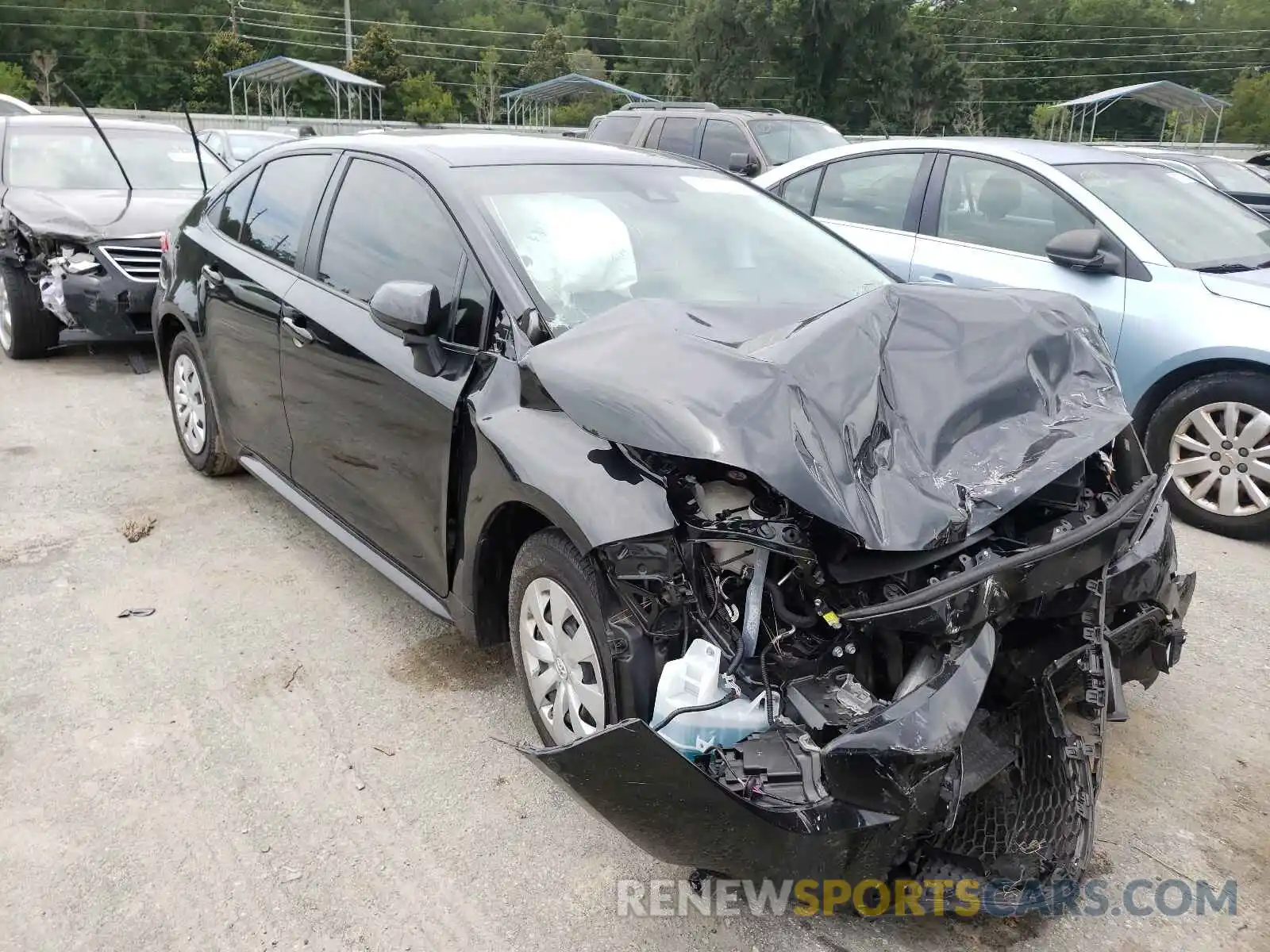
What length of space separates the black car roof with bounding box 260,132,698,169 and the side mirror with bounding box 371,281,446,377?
2.07 ft

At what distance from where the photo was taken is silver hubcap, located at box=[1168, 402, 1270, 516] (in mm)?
4371

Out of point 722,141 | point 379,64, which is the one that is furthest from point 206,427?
point 379,64

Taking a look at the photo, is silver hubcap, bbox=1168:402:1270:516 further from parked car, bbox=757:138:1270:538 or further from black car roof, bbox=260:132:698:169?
black car roof, bbox=260:132:698:169

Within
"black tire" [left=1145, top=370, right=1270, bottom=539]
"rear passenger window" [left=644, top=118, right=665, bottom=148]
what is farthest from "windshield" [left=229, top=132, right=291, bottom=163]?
"black tire" [left=1145, top=370, right=1270, bottom=539]

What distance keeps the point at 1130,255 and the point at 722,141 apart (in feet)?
24.0

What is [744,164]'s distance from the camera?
10227mm

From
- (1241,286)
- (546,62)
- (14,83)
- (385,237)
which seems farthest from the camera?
(546,62)

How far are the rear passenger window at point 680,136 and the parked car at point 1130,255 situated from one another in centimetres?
542

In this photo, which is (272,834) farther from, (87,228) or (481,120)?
(481,120)

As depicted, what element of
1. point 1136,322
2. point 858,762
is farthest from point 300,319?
point 1136,322

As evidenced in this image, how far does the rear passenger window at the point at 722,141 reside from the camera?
1129cm

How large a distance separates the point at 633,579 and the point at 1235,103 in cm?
6567

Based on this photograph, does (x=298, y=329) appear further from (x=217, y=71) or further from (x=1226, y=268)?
(x=217, y=71)

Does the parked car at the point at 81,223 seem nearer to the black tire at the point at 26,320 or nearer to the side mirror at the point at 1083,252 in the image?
the black tire at the point at 26,320
